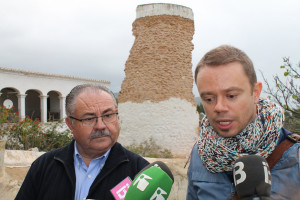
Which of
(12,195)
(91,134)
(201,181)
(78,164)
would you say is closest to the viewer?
(201,181)

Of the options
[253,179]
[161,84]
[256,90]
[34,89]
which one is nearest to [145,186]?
[253,179]

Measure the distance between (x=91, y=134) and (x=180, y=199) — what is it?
13.4ft

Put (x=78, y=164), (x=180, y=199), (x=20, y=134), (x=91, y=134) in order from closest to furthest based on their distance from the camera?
(x=91, y=134) → (x=78, y=164) → (x=180, y=199) → (x=20, y=134)

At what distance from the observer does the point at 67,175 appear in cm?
185

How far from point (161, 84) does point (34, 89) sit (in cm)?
1150

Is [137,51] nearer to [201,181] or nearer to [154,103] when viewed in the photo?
[154,103]

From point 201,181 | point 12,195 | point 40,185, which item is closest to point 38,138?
A: point 12,195

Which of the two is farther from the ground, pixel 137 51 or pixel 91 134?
pixel 137 51

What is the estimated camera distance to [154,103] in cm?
877

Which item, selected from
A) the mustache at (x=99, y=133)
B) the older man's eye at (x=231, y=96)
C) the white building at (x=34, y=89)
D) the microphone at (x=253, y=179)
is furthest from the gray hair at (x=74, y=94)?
the white building at (x=34, y=89)

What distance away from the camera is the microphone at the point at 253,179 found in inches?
39.7

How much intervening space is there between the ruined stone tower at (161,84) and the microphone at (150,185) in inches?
289

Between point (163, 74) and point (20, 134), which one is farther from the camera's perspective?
point (163, 74)

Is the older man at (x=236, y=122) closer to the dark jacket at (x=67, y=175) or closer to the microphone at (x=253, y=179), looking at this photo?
the microphone at (x=253, y=179)
